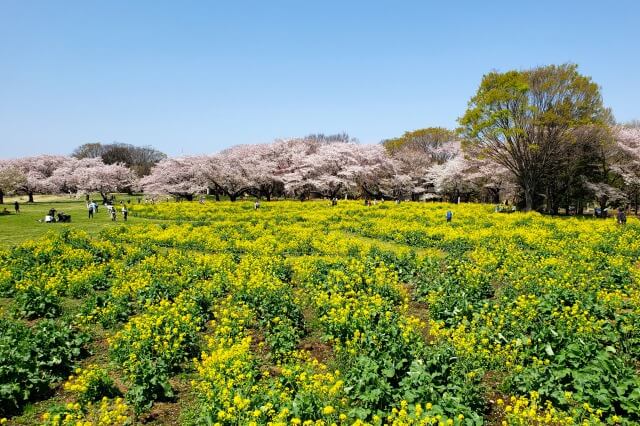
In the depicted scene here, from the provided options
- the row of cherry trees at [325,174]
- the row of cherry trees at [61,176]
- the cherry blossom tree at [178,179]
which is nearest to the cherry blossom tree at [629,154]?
the row of cherry trees at [325,174]

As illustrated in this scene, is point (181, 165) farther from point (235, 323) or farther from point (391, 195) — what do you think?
point (235, 323)

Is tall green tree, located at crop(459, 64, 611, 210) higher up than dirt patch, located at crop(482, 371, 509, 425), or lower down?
higher up

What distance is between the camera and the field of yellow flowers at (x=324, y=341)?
697 centimetres

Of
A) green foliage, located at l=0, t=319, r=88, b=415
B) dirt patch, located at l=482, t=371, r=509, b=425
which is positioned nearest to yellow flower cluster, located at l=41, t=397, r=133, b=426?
green foliage, located at l=0, t=319, r=88, b=415

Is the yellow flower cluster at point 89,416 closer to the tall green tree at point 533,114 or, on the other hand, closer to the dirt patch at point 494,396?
the dirt patch at point 494,396

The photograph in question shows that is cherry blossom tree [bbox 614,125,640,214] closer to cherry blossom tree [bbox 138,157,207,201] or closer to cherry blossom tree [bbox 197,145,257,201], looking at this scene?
cherry blossom tree [bbox 197,145,257,201]

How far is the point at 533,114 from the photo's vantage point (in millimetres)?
44188

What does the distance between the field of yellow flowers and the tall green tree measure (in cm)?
2786

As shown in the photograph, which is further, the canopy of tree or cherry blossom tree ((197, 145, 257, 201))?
the canopy of tree

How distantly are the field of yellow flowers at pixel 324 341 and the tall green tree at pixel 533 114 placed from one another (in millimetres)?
27864

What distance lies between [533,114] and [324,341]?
4280 cm

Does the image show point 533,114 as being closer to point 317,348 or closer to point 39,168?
point 317,348

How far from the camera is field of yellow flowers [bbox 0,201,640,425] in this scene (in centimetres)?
697

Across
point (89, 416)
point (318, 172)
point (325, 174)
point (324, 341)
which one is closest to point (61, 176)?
point (318, 172)
